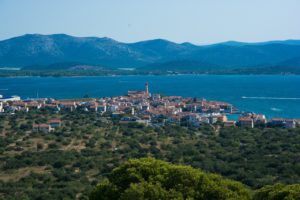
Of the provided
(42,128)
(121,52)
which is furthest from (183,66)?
(42,128)

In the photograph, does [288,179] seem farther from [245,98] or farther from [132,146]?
[245,98]

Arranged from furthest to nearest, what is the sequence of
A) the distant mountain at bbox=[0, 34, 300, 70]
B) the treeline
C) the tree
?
→ the distant mountain at bbox=[0, 34, 300, 70] < the treeline < the tree

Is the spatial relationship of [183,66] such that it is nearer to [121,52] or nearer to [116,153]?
[121,52]

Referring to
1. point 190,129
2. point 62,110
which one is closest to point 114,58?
point 62,110

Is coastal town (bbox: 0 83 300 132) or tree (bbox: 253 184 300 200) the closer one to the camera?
tree (bbox: 253 184 300 200)

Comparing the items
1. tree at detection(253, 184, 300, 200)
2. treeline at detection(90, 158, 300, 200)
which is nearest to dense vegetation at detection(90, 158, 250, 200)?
treeline at detection(90, 158, 300, 200)

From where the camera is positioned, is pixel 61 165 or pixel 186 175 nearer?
pixel 186 175

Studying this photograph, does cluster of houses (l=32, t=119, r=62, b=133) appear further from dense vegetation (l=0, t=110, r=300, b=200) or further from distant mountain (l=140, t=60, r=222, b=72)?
distant mountain (l=140, t=60, r=222, b=72)

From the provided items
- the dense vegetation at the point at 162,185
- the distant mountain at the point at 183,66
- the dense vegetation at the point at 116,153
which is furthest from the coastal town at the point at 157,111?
the distant mountain at the point at 183,66
